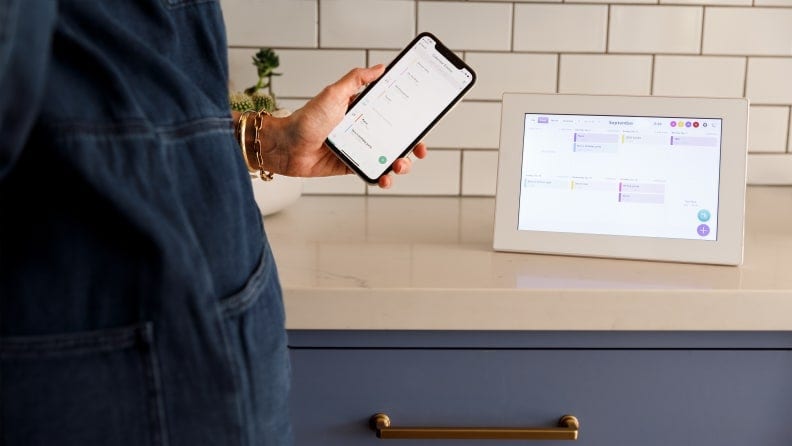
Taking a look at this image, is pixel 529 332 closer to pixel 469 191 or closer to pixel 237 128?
pixel 237 128

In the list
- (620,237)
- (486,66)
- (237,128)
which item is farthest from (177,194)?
(486,66)

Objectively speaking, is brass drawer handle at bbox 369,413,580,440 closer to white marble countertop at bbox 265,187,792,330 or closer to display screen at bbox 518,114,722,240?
white marble countertop at bbox 265,187,792,330

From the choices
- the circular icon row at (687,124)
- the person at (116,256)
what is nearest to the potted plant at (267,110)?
the circular icon row at (687,124)

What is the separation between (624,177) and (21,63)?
87 cm

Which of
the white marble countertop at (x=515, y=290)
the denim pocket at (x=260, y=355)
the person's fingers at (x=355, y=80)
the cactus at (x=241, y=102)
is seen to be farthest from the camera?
the cactus at (x=241, y=102)

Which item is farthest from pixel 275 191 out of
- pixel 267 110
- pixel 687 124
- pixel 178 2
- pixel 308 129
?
pixel 178 2

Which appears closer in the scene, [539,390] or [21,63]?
[21,63]

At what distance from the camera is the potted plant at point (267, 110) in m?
1.32

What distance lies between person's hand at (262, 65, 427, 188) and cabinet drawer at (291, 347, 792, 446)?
26 centimetres

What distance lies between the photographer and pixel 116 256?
53cm

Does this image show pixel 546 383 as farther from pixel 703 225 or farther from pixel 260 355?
pixel 260 355

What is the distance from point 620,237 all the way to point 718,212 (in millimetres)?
130

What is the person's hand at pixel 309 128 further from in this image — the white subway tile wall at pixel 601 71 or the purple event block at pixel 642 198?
the white subway tile wall at pixel 601 71

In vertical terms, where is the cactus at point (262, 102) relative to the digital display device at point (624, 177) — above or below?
above
